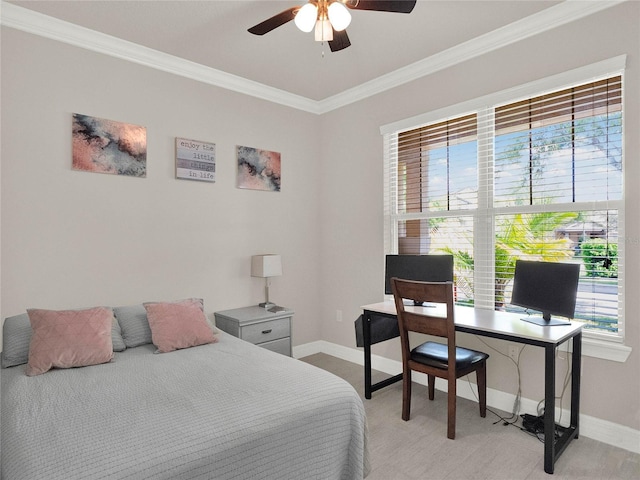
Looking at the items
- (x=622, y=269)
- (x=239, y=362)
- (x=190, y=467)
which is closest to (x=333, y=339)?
(x=239, y=362)

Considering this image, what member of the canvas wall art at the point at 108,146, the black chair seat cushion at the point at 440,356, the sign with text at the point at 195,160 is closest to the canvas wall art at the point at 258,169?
the sign with text at the point at 195,160

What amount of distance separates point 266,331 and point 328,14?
2441 millimetres

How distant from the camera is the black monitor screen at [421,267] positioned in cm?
299

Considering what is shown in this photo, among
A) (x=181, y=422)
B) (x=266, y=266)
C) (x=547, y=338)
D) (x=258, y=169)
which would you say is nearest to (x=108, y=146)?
(x=258, y=169)

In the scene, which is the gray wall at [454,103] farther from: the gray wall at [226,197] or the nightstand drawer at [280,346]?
the nightstand drawer at [280,346]

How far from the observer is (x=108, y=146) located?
2.93 meters

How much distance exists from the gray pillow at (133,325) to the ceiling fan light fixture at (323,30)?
2.18 m

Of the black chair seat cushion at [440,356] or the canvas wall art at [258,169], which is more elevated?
the canvas wall art at [258,169]

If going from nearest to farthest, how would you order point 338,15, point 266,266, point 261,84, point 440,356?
point 338,15 < point 440,356 < point 266,266 < point 261,84

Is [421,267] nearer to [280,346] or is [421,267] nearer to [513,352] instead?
[513,352]

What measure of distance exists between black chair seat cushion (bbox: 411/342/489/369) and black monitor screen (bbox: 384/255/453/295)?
1.78ft

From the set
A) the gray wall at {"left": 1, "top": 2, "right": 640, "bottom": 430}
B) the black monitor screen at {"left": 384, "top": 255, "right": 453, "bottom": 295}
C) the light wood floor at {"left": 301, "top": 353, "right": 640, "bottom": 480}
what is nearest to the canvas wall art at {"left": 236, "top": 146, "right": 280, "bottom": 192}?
the gray wall at {"left": 1, "top": 2, "right": 640, "bottom": 430}

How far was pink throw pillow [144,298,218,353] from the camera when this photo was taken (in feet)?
8.45

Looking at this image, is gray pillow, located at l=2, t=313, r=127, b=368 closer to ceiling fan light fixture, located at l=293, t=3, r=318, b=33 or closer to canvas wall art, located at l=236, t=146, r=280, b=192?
canvas wall art, located at l=236, t=146, r=280, b=192
